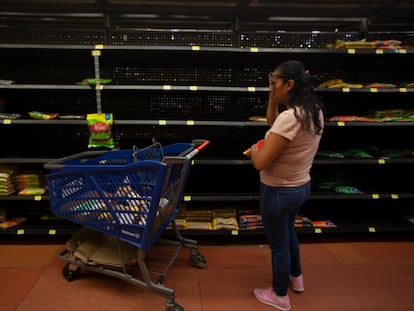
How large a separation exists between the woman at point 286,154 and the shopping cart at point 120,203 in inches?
20.3

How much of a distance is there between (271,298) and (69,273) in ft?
5.07

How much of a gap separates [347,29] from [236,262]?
278cm

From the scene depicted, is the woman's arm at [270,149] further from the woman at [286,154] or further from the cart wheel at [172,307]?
the cart wheel at [172,307]

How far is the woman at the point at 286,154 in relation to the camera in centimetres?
159

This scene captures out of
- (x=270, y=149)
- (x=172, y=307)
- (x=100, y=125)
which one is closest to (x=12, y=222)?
(x=100, y=125)

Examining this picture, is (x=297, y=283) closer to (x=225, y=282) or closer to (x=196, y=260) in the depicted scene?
(x=225, y=282)

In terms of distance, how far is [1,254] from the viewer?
8.64 ft

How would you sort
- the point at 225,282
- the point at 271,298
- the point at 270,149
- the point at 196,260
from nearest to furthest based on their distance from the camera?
the point at 270,149 < the point at 271,298 < the point at 225,282 < the point at 196,260

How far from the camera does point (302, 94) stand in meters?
1.63

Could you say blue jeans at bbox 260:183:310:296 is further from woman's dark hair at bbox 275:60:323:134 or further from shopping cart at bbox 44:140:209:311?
shopping cart at bbox 44:140:209:311

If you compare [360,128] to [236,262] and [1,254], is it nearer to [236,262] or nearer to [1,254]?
[236,262]

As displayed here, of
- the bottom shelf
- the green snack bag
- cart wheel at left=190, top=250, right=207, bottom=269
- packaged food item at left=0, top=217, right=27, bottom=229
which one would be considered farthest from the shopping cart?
packaged food item at left=0, top=217, right=27, bottom=229

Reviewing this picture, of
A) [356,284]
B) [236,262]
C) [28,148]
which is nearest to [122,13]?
[28,148]

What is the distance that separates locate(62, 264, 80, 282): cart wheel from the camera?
2242 mm
